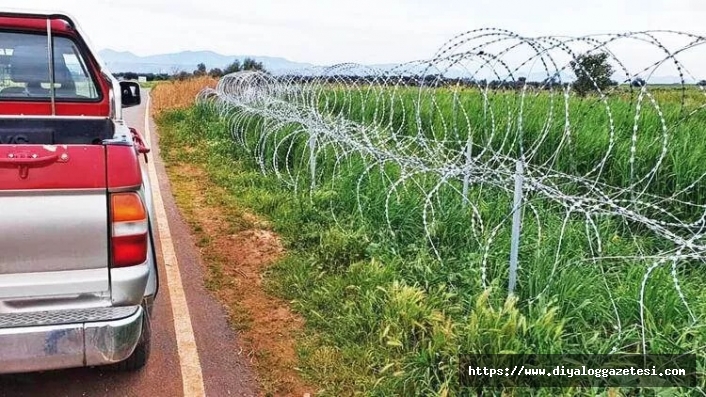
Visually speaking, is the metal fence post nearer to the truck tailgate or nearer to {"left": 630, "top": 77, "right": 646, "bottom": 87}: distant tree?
{"left": 630, "top": 77, "right": 646, "bottom": 87}: distant tree

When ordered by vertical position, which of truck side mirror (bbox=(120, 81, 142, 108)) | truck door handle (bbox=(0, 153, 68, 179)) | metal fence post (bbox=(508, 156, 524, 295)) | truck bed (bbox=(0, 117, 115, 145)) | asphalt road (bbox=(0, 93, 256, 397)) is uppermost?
truck side mirror (bbox=(120, 81, 142, 108))

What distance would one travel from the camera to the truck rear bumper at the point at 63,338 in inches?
87.6

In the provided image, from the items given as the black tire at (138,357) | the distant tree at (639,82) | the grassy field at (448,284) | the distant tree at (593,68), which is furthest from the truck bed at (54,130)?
the distant tree at (639,82)

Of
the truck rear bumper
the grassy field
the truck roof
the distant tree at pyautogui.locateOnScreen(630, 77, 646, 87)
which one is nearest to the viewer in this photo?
the truck rear bumper

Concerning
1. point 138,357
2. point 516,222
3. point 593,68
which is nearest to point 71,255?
point 138,357

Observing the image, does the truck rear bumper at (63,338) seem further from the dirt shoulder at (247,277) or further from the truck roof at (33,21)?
the truck roof at (33,21)

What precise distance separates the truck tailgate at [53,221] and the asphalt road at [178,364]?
907mm

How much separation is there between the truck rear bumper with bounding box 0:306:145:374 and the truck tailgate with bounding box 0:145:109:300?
0.34 feet

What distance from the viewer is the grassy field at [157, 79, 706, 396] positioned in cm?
283

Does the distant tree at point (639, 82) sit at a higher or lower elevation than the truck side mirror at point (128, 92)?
higher

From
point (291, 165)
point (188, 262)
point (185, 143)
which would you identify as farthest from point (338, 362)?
point (185, 143)

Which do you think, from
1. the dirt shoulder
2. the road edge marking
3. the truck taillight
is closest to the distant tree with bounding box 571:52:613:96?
the dirt shoulder

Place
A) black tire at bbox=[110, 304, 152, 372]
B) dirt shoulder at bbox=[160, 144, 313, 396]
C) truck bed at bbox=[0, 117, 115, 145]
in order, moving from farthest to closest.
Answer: dirt shoulder at bbox=[160, 144, 313, 396], truck bed at bbox=[0, 117, 115, 145], black tire at bbox=[110, 304, 152, 372]

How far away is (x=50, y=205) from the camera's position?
7.02ft
